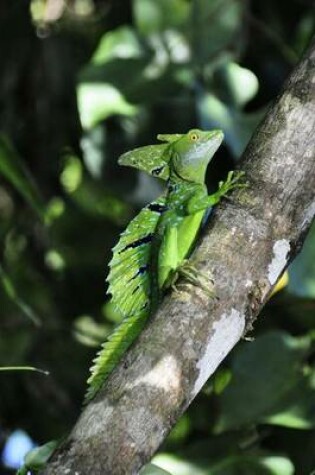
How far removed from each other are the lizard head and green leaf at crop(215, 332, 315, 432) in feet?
→ 1.49

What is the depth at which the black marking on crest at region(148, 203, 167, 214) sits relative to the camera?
92.7 inches

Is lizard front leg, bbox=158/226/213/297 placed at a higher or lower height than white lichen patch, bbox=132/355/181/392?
lower

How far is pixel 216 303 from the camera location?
5.34 feet

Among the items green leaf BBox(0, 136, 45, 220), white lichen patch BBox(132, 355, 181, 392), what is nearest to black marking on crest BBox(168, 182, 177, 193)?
green leaf BBox(0, 136, 45, 220)

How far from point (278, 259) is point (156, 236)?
1.95ft

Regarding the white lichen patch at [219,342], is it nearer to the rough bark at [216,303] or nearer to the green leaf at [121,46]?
the rough bark at [216,303]

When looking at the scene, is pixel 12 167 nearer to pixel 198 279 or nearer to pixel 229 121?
pixel 229 121

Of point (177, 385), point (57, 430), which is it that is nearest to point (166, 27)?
point (57, 430)

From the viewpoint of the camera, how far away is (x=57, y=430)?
10.2ft

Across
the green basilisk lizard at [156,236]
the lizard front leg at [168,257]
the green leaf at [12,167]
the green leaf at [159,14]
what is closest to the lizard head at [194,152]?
the green basilisk lizard at [156,236]

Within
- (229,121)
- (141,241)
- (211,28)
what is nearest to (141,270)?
(141,241)

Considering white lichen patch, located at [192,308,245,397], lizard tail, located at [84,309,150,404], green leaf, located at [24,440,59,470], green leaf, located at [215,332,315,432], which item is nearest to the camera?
white lichen patch, located at [192,308,245,397]

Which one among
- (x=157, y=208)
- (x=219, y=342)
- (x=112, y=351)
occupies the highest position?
(x=219, y=342)

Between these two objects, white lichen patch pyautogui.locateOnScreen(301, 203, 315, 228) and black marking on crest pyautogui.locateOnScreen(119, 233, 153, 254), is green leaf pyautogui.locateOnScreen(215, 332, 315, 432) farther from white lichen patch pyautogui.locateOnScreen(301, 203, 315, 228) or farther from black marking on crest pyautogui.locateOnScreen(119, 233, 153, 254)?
white lichen patch pyautogui.locateOnScreen(301, 203, 315, 228)
